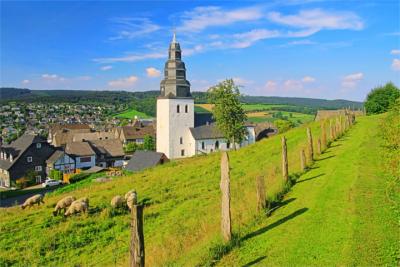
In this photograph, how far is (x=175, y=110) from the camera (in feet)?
234

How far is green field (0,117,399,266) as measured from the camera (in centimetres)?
981

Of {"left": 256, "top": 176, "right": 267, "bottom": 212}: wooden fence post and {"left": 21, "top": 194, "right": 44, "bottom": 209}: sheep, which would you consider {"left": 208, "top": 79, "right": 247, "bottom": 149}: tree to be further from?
{"left": 256, "top": 176, "right": 267, "bottom": 212}: wooden fence post

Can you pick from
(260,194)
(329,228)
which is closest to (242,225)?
(260,194)

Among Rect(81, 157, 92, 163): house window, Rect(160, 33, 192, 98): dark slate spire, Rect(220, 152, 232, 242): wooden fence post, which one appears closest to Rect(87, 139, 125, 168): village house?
Rect(81, 157, 92, 163): house window

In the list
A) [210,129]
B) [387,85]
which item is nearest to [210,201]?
[387,85]

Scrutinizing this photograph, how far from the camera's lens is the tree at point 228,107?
49.8m

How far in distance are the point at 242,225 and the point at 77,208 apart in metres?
11.4

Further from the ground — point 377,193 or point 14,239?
point 377,193

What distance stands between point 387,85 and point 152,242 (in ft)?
183

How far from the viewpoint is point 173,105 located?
7100 centimetres

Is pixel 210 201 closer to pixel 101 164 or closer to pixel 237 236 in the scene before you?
pixel 237 236

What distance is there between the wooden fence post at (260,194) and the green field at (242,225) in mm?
335

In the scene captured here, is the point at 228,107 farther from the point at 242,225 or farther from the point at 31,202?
the point at 242,225

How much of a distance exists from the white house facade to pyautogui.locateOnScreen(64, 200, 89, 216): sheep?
165 ft
